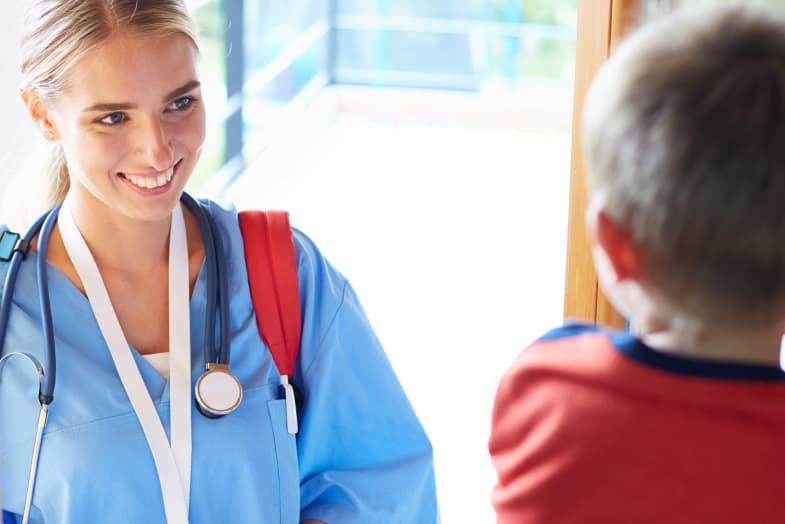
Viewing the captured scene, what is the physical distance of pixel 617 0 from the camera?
5.09 ft

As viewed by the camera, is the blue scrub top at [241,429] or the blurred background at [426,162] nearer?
the blue scrub top at [241,429]

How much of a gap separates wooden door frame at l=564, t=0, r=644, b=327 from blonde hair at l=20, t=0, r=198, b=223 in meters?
0.56

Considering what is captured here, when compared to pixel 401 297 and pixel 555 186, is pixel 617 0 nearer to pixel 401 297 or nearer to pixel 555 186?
pixel 401 297

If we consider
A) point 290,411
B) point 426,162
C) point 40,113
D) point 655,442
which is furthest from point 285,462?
point 426,162

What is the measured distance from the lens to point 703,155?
72cm

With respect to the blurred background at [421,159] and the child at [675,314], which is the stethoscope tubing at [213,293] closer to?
the blurred background at [421,159]

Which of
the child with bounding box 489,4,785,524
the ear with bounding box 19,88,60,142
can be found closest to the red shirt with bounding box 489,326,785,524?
the child with bounding box 489,4,785,524

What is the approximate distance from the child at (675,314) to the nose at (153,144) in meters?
0.73

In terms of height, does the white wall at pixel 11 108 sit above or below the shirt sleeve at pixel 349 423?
above

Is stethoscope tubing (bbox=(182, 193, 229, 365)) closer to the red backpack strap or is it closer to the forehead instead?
the red backpack strap

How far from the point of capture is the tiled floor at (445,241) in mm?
3781

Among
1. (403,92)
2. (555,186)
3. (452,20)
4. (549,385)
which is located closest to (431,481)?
(549,385)

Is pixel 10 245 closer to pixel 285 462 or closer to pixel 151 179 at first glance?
pixel 151 179

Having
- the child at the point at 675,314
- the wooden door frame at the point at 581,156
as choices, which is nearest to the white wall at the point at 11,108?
the wooden door frame at the point at 581,156
